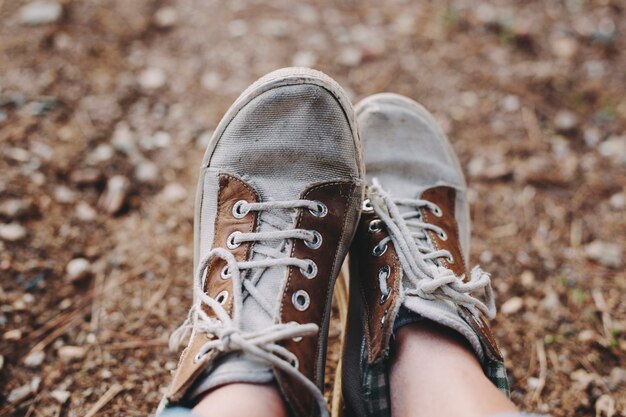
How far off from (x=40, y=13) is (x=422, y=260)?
171 cm

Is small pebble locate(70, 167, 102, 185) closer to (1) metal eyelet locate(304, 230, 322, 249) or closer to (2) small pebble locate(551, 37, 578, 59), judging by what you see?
(1) metal eyelet locate(304, 230, 322, 249)

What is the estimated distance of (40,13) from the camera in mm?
2002

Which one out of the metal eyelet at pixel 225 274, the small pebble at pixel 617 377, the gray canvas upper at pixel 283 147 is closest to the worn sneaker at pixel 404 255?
the gray canvas upper at pixel 283 147

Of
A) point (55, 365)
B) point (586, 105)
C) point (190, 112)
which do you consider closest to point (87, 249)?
point (55, 365)

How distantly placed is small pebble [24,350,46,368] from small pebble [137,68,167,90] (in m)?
0.97

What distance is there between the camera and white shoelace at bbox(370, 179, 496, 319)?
1.16 metres

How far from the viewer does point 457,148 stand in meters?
1.83

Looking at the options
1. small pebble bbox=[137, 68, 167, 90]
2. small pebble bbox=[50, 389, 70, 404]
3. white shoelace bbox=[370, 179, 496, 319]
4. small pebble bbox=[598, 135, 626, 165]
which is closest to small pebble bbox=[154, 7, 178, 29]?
small pebble bbox=[137, 68, 167, 90]

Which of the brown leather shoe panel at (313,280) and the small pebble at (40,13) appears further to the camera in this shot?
the small pebble at (40,13)

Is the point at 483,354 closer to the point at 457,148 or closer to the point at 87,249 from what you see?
the point at 457,148

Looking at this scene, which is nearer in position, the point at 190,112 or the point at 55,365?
the point at 55,365

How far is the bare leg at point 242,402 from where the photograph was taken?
37.1 inches

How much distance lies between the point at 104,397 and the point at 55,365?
0.55ft

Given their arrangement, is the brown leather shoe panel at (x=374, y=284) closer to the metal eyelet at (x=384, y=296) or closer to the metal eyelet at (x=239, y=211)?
the metal eyelet at (x=384, y=296)
